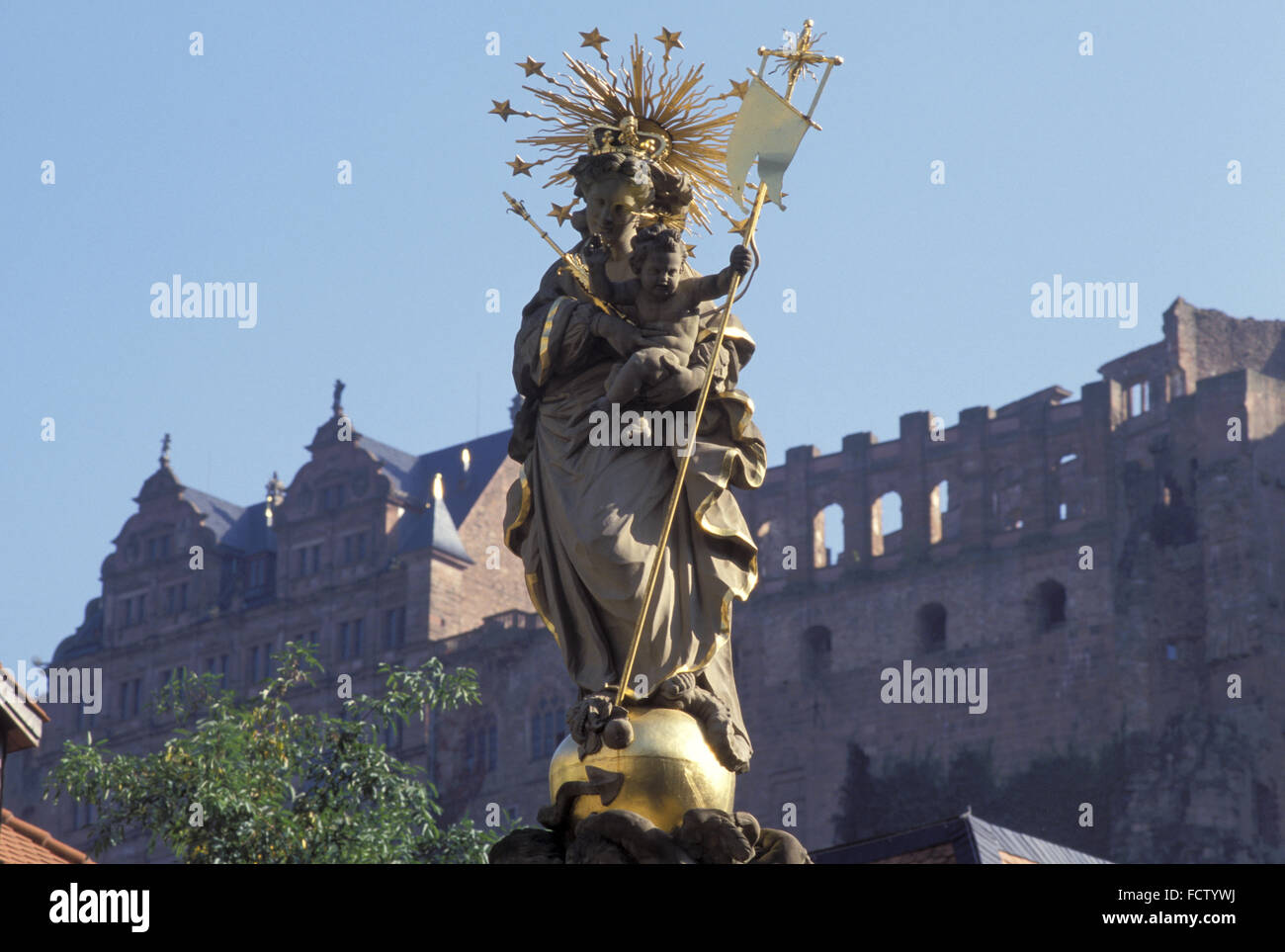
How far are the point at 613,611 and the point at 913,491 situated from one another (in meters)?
77.3

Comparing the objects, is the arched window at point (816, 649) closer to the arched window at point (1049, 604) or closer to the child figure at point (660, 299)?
the arched window at point (1049, 604)

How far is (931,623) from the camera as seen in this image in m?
83.8

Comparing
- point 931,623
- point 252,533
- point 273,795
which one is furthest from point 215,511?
point 273,795

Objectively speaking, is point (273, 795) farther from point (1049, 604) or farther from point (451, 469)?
point (451, 469)

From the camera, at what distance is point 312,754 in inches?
1112

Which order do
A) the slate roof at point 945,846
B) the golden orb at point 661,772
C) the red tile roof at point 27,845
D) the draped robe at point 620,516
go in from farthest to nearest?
1. the slate roof at point 945,846
2. the red tile roof at point 27,845
3. the draped robe at point 620,516
4. the golden orb at point 661,772

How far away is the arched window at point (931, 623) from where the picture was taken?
274ft

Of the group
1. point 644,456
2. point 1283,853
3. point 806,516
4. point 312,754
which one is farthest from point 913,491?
point 644,456

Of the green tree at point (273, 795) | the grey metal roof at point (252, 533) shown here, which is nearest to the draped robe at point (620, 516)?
the green tree at point (273, 795)

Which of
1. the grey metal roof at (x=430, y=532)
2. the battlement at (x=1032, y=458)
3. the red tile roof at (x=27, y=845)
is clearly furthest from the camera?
the grey metal roof at (x=430, y=532)

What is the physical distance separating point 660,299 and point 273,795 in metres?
17.9

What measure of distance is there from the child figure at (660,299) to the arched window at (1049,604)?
237ft
